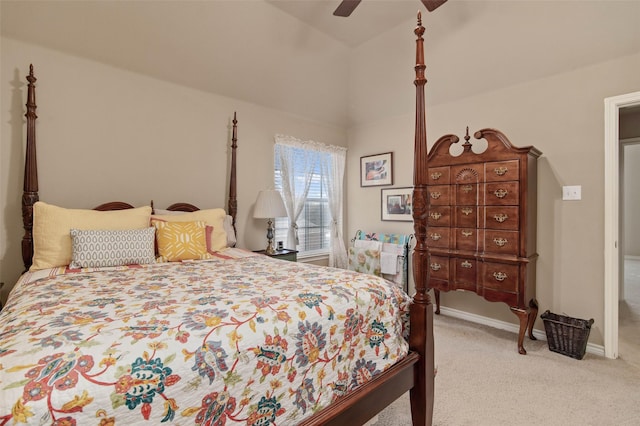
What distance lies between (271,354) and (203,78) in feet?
9.45

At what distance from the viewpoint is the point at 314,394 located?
115cm

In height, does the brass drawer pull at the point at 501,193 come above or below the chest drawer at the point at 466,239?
above

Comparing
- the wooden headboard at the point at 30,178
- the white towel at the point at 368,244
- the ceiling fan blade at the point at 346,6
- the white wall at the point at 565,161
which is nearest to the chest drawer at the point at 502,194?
the white wall at the point at 565,161

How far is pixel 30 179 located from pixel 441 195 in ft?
11.1

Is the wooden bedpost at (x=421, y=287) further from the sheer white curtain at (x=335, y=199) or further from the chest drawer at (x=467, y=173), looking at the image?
the sheer white curtain at (x=335, y=199)

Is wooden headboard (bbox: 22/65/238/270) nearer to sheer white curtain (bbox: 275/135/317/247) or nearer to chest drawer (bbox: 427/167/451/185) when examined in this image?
sheer white curtain (bbox: 275/135/317/247)

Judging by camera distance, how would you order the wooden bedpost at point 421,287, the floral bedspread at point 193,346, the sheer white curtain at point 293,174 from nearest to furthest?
the floral bedspread at point 193,346, the wooden bedpost at point 421,287, the sheer white curtain at point 293,174

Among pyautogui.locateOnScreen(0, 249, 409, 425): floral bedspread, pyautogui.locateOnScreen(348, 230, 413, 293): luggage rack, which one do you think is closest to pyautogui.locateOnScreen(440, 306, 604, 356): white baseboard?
pyautogui.locateOnScreen(348, 230, 413, 293): luggage rack

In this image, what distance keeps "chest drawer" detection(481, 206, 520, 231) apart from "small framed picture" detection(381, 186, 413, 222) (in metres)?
1.10

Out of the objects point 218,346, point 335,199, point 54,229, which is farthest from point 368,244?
point 218,346

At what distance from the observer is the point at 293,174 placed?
3980mm

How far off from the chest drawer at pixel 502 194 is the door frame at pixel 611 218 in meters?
0.68

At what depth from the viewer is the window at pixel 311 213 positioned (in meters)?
3.92

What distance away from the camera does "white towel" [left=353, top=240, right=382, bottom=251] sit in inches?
152
